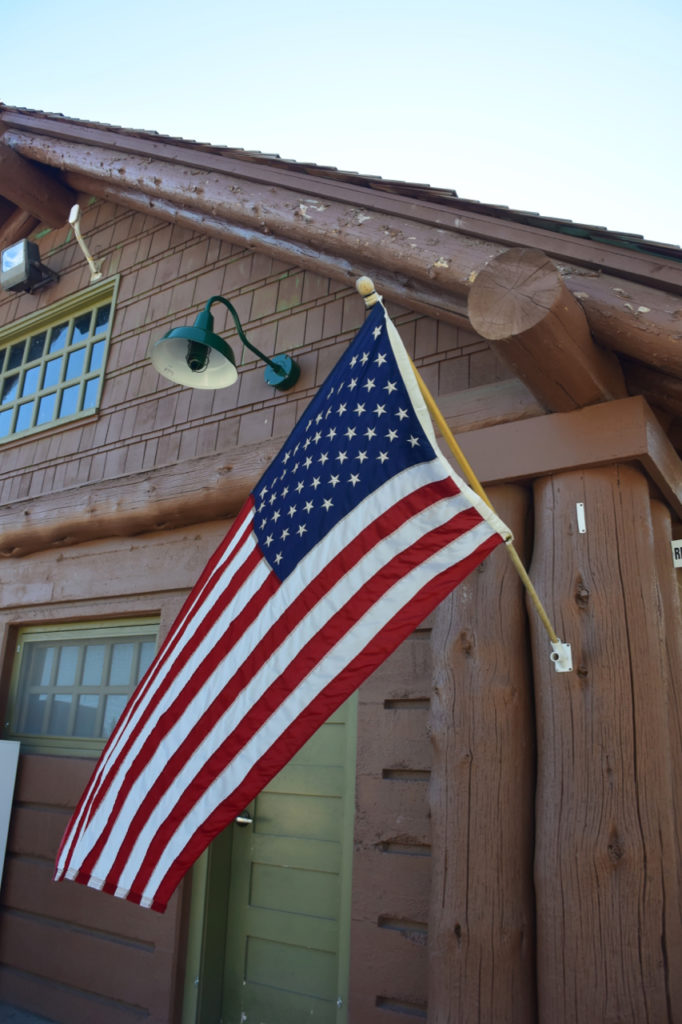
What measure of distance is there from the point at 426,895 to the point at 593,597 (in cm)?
140

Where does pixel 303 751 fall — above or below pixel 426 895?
above

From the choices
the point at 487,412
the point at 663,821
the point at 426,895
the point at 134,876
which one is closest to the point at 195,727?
the point at 134,876

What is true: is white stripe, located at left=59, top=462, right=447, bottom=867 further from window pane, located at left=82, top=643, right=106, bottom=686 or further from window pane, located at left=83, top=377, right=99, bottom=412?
window pane, located at left=83, top=377, right=99, bottom=412

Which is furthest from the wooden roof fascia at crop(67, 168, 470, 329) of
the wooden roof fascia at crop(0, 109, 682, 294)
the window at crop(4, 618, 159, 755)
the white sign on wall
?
the white sign on wall

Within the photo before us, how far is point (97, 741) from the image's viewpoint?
15.7 ft

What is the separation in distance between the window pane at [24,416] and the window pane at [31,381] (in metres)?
0.13

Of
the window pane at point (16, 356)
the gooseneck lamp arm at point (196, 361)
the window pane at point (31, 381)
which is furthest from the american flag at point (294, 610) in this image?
the window pane at point (16, 356)

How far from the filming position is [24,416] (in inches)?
250

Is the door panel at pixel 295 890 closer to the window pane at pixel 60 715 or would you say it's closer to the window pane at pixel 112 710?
the window pane at pixel 112 710

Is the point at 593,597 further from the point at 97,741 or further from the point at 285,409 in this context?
the point at 97,741

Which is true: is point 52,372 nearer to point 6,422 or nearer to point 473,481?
point 6,422

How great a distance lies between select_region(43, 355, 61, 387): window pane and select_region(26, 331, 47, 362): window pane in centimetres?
25

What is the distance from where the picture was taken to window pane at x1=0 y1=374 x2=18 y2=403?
6602mm

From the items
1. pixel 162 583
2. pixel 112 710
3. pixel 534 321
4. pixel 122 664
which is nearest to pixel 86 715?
pixel 112 710
